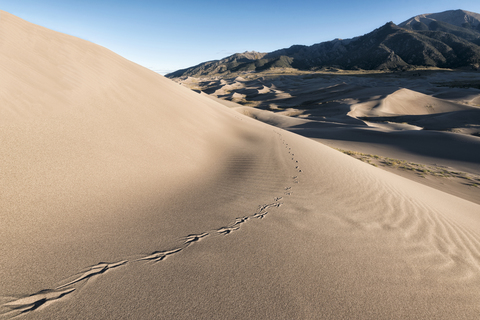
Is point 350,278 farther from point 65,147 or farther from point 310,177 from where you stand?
point 65,147

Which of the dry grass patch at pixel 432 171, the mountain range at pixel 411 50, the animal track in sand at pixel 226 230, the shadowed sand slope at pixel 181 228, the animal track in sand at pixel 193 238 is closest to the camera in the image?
the shadowed sand slope at pixel 181 228

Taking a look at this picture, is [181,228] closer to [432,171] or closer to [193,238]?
[193,238]

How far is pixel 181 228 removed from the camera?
3.20 m

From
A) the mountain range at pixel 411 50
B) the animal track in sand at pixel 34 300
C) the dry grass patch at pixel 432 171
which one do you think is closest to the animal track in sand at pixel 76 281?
the animal track in sand at pixel 34 300

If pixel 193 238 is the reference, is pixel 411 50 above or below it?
above

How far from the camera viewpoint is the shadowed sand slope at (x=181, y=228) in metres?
2.13

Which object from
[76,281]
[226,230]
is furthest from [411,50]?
[76,281]

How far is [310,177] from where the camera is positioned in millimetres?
5852

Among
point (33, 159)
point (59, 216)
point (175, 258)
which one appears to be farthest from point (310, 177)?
point (33, 159)

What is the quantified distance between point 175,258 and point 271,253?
1.16 meters

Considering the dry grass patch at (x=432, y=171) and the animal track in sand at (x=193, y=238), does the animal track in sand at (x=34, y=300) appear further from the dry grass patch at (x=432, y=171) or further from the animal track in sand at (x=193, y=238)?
the dry grass patch at (x=432, y=171)

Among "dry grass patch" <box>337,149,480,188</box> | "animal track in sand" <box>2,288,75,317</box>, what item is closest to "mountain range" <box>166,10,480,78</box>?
"dry grass patch" <box>337,149,480,188</box>

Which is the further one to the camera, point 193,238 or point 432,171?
point 432,171

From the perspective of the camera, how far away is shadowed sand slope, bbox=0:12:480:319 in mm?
2129
